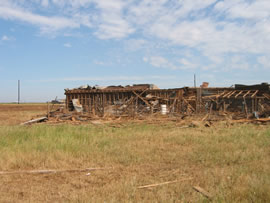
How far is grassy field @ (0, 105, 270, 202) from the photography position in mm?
4934

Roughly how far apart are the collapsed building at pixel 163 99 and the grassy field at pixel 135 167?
12.4 meters

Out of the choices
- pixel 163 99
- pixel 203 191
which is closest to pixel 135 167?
pixel 203 191

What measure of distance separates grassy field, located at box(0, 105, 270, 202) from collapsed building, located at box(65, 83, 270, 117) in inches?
488

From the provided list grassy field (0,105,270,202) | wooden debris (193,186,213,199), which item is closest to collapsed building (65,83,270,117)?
grassy field (0,105,270,202)

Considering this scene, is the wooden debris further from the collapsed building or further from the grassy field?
the collapsed building

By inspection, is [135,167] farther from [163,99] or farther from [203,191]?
[163,99]

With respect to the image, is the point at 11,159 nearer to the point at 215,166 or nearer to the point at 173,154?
the point at 173,154

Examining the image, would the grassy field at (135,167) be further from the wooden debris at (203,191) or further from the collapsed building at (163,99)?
the collapsed building at (163,99)

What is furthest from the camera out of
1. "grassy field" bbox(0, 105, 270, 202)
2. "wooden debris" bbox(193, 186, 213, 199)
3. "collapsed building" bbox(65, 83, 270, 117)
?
"collapsed building" bbox(65, 83, 270, 117)

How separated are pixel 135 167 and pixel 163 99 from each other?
18079 mm

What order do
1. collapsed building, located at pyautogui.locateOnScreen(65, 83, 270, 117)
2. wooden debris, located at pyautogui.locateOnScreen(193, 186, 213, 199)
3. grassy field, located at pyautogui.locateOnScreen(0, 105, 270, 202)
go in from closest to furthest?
wooden debris, located at pyautogui.locateOnScreen(193, 186, 213, 199), grassy field, located at pyautogui.locateOnScreen(0, 105, 270, 202), collapsed building, located at pyautogui.locateOnScreen(65, 83, 270, 117)

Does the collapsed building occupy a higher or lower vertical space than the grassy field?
higher

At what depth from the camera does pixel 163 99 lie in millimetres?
24797

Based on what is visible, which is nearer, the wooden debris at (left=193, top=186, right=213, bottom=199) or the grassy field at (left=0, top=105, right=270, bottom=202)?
the wooden debris at (left=193, top=186, right=213, bottom=199)
